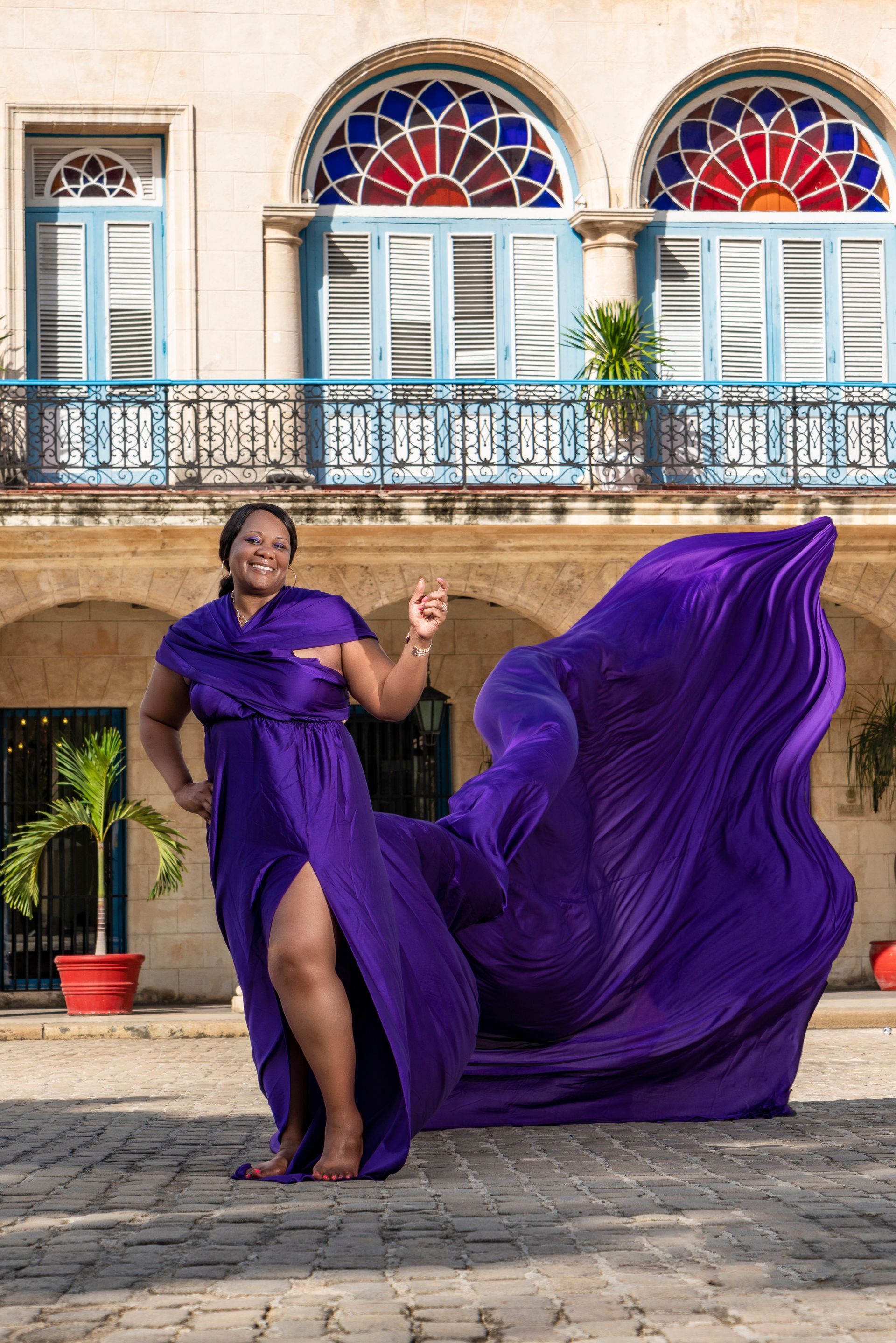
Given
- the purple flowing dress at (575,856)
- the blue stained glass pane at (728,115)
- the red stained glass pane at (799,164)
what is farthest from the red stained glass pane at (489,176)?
the purple flowing dress at (575,856)

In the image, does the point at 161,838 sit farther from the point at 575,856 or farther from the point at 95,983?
the point at 575,856

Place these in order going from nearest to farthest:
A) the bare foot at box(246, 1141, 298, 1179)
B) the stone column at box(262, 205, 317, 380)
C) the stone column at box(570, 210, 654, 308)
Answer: the bare foot at box(246, 1141, 298, 1179), the stone column at box(262, 205, 317, 380), the stone column at box(570, 210, 654, 308)

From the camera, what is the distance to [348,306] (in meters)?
17.5

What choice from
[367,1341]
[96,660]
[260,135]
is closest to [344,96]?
[260,135]

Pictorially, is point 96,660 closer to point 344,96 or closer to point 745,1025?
point 344,96

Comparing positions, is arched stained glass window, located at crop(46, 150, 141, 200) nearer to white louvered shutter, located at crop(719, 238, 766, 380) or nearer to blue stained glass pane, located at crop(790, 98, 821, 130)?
white louvered shutter, located at crop(719, 238, 766, 380)

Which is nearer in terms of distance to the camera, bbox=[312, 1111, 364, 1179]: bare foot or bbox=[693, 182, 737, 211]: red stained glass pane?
bbox=[312, 1111, 364, 1179]: bare foot

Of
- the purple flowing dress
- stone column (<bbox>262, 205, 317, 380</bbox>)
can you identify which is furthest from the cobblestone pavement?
stone column (<bbox>262, 205, 317, 380</bbox>)

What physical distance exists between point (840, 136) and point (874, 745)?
19.0 ft

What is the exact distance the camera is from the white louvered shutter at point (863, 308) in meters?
17.9

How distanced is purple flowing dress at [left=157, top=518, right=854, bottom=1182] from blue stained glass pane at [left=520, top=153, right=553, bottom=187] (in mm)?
11237

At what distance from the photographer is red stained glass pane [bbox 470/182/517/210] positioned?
17.6 metres

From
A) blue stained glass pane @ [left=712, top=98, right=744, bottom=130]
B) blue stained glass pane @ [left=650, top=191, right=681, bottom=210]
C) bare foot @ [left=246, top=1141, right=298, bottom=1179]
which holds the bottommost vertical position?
bare foot @ [left=246, top=1141, right=298, bottom=1179]

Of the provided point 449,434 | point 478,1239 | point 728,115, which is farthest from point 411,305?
point 478,1239
